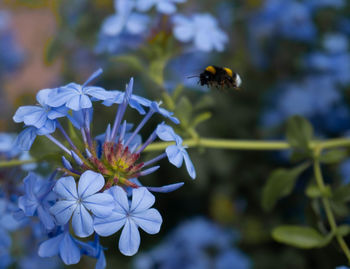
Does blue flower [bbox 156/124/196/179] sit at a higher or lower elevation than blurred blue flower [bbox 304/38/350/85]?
higher

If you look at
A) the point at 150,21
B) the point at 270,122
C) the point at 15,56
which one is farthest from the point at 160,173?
Result: the point at 15,56

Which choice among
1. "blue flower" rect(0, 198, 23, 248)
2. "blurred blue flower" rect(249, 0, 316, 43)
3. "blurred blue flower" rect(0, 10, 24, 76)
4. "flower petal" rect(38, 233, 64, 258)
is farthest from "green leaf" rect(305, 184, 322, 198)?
"blurred blue flower" rect(0, 10, 24, 76)

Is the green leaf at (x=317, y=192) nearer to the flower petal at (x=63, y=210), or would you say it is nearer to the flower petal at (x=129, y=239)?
the flower petal at (x=129, y=239)

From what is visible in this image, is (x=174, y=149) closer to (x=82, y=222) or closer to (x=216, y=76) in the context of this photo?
(x=82, y=222)

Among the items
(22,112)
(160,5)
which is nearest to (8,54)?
(160,5)

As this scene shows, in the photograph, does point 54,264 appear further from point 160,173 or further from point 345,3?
point 345,3

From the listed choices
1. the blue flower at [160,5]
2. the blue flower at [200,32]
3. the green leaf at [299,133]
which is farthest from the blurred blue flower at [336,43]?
the blue flower at [160,5]

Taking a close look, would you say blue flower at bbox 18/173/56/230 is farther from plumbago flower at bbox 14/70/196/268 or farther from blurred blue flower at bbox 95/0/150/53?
blurred blue flower at bbox 95/0/150/53

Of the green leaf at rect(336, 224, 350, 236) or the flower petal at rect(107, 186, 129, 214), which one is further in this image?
the green leaf at rect(336, 224, 350, 236)
